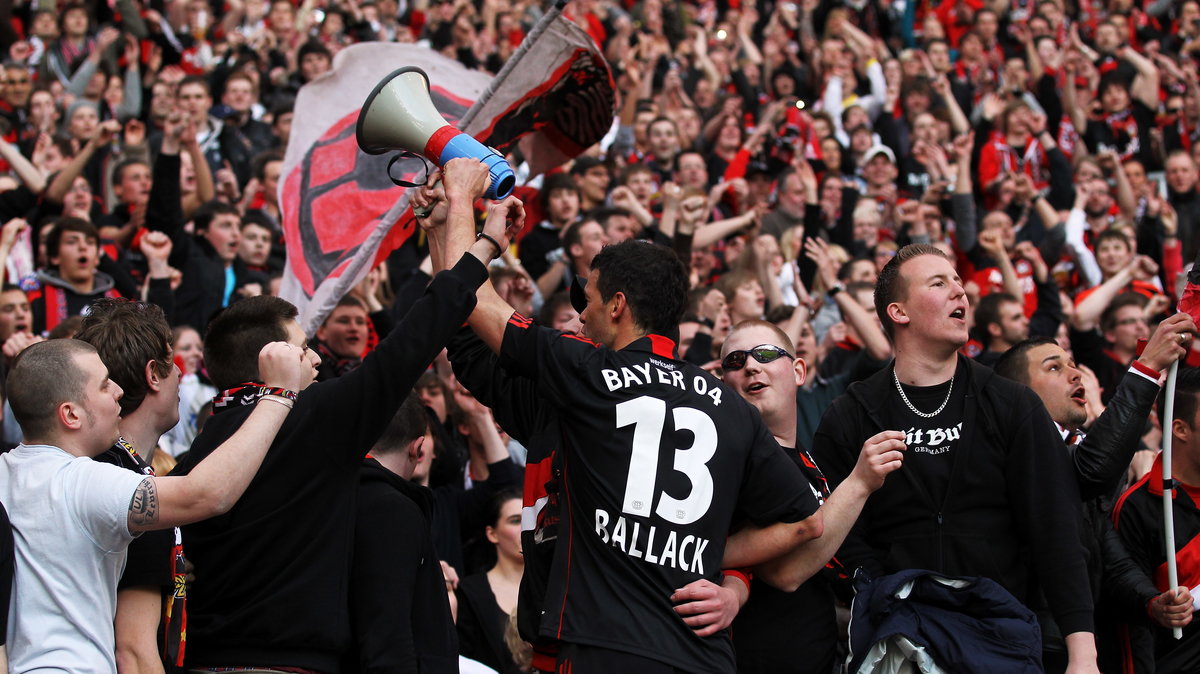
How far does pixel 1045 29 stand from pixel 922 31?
7.19 ft

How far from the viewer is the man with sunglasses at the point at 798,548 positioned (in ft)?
13.1

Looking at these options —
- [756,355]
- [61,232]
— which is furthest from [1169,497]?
[61,232]

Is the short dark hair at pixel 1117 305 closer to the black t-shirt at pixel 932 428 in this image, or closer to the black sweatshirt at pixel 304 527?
the black t-shirt at pixel 932 428

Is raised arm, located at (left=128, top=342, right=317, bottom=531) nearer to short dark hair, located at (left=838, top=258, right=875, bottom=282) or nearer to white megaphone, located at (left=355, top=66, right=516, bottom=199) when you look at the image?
white megaphone, located at (left=355, top=66, right=516, bottom=199)

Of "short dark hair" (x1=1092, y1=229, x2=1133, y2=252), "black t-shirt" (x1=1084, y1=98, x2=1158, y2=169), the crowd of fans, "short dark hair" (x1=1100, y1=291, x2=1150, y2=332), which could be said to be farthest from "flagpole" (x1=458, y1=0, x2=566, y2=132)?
"black t-shirt" (x1=1084, y1=98, x2=1158, y2=169)

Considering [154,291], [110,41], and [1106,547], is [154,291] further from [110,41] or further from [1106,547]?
[110,41]

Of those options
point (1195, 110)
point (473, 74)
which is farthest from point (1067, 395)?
point (1195, 110)

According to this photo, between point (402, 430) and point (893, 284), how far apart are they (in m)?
1.75

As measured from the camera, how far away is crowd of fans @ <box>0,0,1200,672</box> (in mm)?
7516

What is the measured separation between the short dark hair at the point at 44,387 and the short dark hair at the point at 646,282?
1467 millimetres

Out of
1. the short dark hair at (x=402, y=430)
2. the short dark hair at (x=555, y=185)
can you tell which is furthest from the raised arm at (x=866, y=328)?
the short dark hair at (x=402, y=430)

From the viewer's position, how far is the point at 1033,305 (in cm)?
999

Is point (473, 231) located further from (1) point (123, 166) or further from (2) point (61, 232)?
(1) point (123, 166)

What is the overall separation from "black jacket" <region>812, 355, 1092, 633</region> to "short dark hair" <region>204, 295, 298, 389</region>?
1.94 meters
